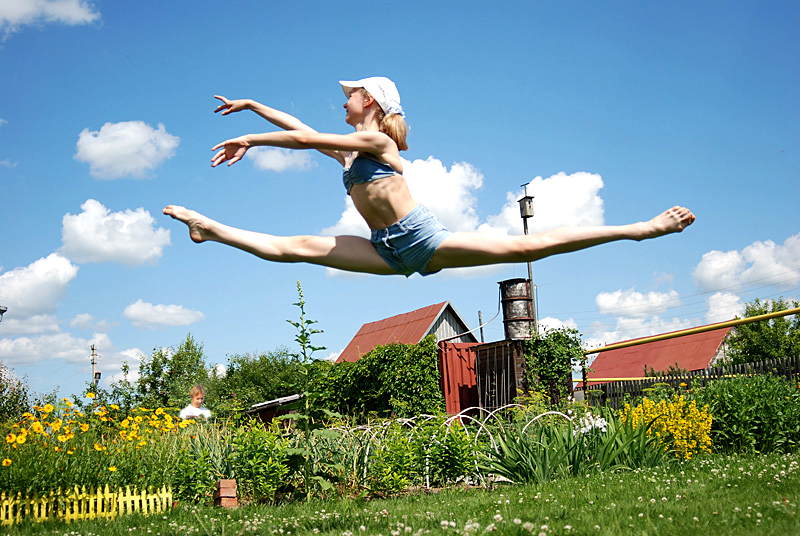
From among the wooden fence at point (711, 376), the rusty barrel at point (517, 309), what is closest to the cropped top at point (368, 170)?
the wooden fence at point (711, 376)

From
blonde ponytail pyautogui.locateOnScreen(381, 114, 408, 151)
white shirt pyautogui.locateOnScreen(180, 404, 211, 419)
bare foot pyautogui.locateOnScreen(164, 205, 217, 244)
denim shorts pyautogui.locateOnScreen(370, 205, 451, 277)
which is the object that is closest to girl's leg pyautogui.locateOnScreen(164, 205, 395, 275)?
bare foot pyautogui.locateOnScreen(164, 205, 217, 244)

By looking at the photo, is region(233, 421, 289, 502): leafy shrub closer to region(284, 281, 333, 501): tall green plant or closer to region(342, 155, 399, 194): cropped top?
region(284, 281, 333, 501): tall green plant

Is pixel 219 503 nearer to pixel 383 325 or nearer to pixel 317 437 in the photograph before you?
pixel 317 437

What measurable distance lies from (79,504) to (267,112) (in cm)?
416

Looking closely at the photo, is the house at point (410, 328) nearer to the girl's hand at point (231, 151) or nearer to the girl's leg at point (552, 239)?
the girl's leg at point (552, 239)

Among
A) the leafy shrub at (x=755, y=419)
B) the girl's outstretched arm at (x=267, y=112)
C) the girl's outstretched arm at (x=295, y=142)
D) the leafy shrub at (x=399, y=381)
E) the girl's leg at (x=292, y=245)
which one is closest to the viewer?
the girl's outstretched arm at (x=295, y=142)

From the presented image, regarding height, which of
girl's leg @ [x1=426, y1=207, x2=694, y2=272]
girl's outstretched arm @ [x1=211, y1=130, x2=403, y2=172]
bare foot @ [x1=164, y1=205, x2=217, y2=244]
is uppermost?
girl's outstretched arm @ [x1=211, y1=130, x2=403, y2=172]

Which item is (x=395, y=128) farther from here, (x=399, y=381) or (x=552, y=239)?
(x=399, y=381)

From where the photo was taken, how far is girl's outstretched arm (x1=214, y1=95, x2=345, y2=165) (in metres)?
4.07

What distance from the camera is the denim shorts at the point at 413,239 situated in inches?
142

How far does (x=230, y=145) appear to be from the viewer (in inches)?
135

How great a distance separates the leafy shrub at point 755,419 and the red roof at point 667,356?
22.4 m

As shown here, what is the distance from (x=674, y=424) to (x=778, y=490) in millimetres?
2957

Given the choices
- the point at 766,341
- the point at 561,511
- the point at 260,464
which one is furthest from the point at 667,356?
the point at 561,511
